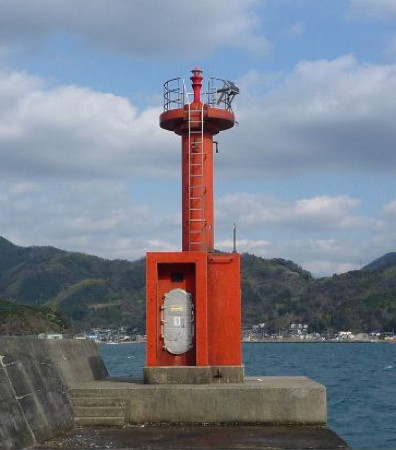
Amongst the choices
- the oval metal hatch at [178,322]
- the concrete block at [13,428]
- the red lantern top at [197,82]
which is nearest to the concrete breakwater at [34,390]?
the concrete block at [13,428]

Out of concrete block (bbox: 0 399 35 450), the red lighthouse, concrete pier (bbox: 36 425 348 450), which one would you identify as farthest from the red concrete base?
concrete block (bbox: 0 399 35 450)

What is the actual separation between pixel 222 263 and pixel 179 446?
20.0 ft

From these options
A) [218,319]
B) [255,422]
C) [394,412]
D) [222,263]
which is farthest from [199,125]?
[394,412]

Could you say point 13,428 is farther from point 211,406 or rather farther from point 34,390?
point 211,406

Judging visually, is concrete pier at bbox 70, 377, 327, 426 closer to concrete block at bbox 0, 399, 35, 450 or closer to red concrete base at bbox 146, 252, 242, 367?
red concrete base at bbox 146, 252, 242, 367

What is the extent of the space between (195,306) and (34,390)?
4.97 meters

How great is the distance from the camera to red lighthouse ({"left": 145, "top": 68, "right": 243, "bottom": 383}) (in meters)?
18.6

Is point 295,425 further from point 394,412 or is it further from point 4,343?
point 394,412

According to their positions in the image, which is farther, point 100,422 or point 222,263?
point 222,263

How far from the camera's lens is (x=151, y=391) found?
16.8 meters

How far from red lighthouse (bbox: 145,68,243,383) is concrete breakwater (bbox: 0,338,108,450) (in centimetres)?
216

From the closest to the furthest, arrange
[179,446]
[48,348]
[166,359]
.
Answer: [179,446] → [48,348] → [166,359]

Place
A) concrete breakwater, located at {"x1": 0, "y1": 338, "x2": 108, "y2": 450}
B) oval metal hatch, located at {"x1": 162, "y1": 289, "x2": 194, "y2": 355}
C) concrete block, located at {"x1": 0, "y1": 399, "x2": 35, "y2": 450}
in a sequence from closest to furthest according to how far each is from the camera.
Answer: concrete block, located at {"x1": 0, "y1": 399, "x2": 35, "y2": 450} → concrete breakwater, located at {"x1": 0, "y1": 338, "x2": 108, "y2": 450} → oval metal hatch, located at {"x1": 162, "y1": 289, "x2": 194, "y2": 355}

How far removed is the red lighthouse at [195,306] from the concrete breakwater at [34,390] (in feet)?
7.10
